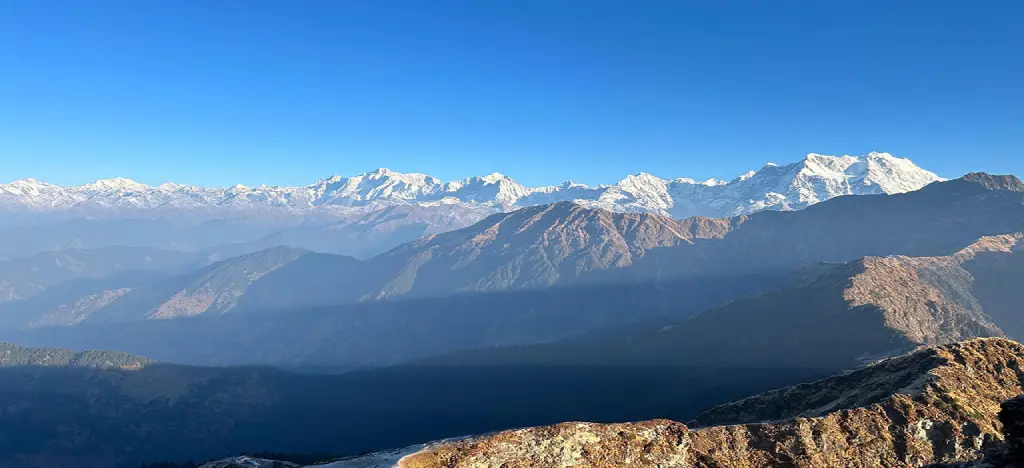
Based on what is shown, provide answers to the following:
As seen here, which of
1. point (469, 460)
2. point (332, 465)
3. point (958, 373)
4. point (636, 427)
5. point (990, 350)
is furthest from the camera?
point (990, 350)

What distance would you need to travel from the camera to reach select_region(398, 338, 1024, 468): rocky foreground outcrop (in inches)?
2778

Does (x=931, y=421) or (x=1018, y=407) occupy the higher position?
(x=1018, y=407)

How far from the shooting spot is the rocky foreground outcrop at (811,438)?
70562mm

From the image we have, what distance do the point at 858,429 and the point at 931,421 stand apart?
1079 cm

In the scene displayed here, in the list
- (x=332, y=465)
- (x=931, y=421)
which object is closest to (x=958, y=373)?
(x=931, y=421)

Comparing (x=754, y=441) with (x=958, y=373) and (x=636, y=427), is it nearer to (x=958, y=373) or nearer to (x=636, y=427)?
(x=636, y=427)

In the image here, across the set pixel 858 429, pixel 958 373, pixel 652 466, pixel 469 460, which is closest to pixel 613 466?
pixel 652 466

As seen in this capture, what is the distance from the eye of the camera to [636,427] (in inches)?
3019

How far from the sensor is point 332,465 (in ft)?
297

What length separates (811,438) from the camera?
79.8 meters

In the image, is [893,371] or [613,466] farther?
[893,371]

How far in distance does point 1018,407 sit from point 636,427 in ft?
135

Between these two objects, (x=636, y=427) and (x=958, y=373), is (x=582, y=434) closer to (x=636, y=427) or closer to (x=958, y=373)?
(x=636, y=427)

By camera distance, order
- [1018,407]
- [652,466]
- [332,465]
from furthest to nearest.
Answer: [332,465] < [652,466] < [1018,407]
